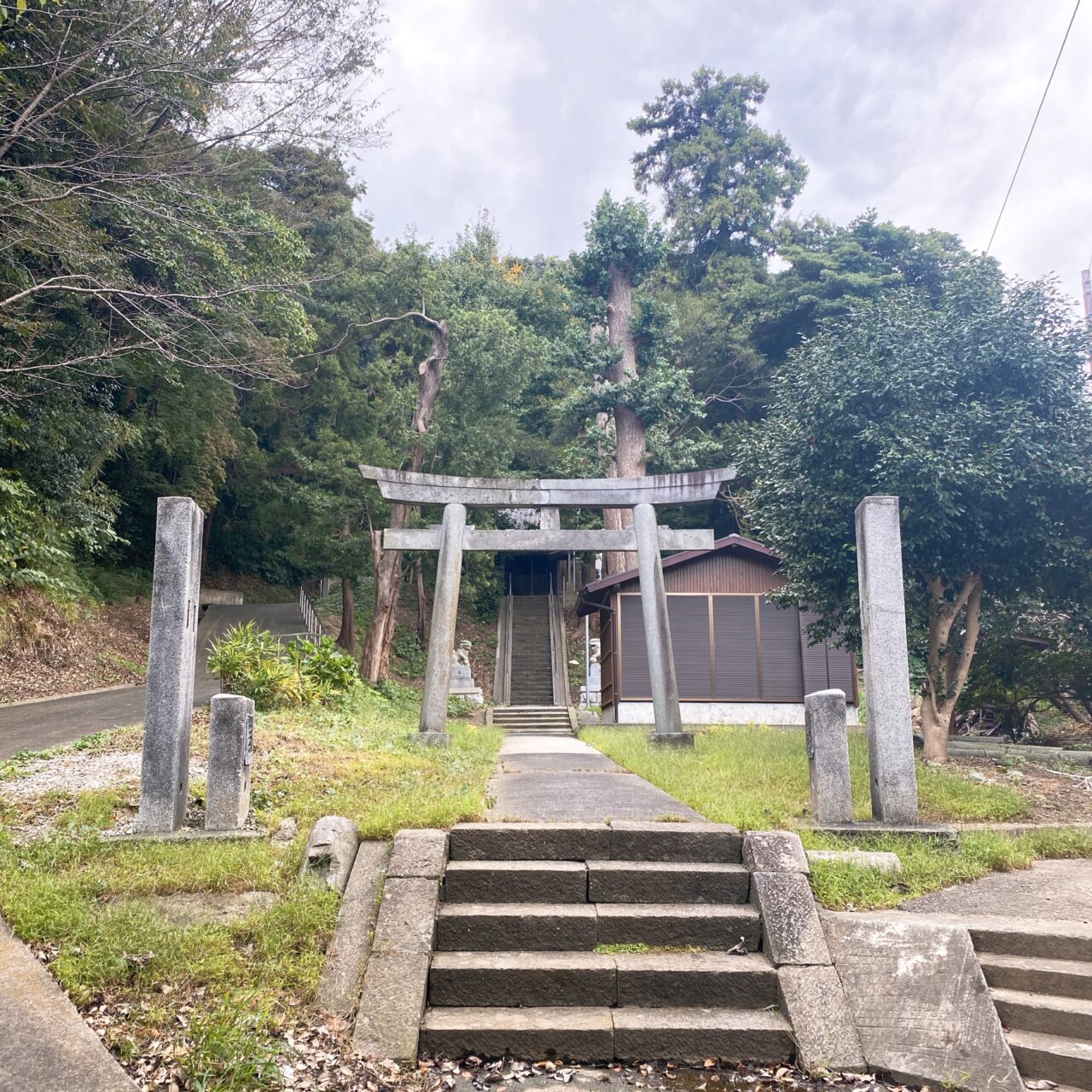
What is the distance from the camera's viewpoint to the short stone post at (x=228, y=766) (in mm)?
5625

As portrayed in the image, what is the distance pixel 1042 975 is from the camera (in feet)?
13.9

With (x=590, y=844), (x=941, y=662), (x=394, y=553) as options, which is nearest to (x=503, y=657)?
(x=394, y=553)

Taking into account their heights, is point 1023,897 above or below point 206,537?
below

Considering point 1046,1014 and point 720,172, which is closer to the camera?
point 1046,1014

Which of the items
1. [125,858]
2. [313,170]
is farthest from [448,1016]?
[313,170]

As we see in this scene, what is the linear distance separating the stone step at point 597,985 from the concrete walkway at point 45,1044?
154 cm

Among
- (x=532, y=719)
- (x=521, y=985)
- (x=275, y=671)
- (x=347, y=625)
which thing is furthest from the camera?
(x=347, y=625)

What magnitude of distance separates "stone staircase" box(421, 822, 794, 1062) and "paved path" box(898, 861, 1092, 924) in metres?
1.22

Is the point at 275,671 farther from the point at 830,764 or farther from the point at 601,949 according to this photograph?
the point at 601,949

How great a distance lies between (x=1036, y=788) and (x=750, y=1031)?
5.97m

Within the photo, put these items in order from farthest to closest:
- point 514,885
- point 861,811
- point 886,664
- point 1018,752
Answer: point 1018,752 → point 861,811 → point 886,664 → point 514,885

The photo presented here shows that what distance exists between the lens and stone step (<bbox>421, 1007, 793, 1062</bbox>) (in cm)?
387

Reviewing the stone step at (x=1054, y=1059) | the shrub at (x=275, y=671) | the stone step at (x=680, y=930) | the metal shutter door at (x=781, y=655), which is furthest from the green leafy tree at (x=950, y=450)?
the metal shutter door at (x=781, y=655)

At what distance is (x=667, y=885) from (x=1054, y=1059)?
196 cm
